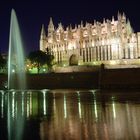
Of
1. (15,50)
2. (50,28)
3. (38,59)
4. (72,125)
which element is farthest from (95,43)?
(72,125)

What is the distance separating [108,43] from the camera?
96.0 meters

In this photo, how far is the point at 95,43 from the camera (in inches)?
3942

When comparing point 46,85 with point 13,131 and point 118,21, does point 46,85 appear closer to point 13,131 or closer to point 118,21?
point 118,21

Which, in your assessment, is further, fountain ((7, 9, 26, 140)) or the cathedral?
the cathedral

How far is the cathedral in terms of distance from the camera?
91.9 m

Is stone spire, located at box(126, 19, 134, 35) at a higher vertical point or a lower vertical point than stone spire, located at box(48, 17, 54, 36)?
lower

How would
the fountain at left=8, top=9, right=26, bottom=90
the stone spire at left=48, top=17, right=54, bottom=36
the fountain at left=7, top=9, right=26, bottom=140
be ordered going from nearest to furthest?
the fountain at left=7, top=9, right=26, bottom=140 < the fountain at left=8, top=9, right=26, bottom=90 < the stone spire at left=48, top=17, right=54, bottom=36

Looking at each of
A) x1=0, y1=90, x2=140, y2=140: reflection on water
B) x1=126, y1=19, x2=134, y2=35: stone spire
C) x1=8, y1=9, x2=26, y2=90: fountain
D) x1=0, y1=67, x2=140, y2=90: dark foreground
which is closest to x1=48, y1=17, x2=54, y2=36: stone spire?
x1=126, y1=19, x2=134, y2=35: stone spire

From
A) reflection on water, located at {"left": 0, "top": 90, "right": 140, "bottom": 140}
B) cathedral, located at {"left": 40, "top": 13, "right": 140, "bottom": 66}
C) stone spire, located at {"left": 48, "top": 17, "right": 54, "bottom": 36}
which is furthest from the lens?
stone spire, located at {"left": 48, "top": 17, "right": 54, "bottom": 36}

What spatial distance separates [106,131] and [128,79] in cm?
3905

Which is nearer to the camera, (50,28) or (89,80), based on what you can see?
(89,80)

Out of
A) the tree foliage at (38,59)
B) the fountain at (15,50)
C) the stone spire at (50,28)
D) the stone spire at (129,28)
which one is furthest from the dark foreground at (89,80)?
the stone spire at (50,28)

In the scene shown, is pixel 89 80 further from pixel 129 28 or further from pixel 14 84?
pixel 129 28

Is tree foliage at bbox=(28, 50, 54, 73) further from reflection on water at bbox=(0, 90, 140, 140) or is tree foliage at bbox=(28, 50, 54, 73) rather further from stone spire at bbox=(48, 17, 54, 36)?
reflection on water at bbox=(0, 90, 140, 140)
